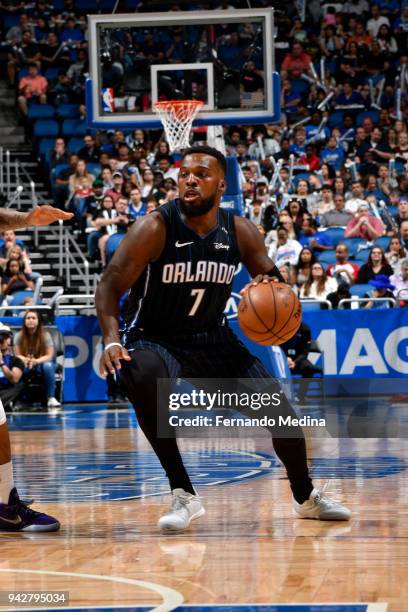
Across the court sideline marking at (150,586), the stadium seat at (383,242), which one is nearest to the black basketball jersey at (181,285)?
the court sideline marking at (150,586)

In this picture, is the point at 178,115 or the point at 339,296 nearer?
the point at 178,115

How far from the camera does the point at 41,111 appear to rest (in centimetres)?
2111

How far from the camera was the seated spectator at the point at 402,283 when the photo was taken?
15.0 metres

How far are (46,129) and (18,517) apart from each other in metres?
15.9

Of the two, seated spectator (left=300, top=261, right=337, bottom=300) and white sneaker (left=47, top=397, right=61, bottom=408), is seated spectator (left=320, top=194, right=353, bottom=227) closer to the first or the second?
seated spectator (left=300, top=261, right=337, bottom=300)

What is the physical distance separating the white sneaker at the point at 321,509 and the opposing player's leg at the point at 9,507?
49.4 inches

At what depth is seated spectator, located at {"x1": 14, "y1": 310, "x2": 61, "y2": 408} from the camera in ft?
45.5

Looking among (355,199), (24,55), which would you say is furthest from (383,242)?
(24,55)

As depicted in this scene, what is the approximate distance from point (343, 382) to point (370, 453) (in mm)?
5812

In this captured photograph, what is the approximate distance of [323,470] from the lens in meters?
7.80

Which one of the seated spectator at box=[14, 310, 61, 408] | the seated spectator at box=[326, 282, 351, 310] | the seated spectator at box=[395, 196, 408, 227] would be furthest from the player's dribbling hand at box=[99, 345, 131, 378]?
the seated spectator at box=[395, 196, 408, 227]

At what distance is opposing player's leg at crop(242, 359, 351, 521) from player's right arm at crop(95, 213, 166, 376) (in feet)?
2.47

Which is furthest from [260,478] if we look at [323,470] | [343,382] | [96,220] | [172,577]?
[96,220]

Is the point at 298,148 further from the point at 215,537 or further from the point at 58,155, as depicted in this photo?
the point at 215,537
